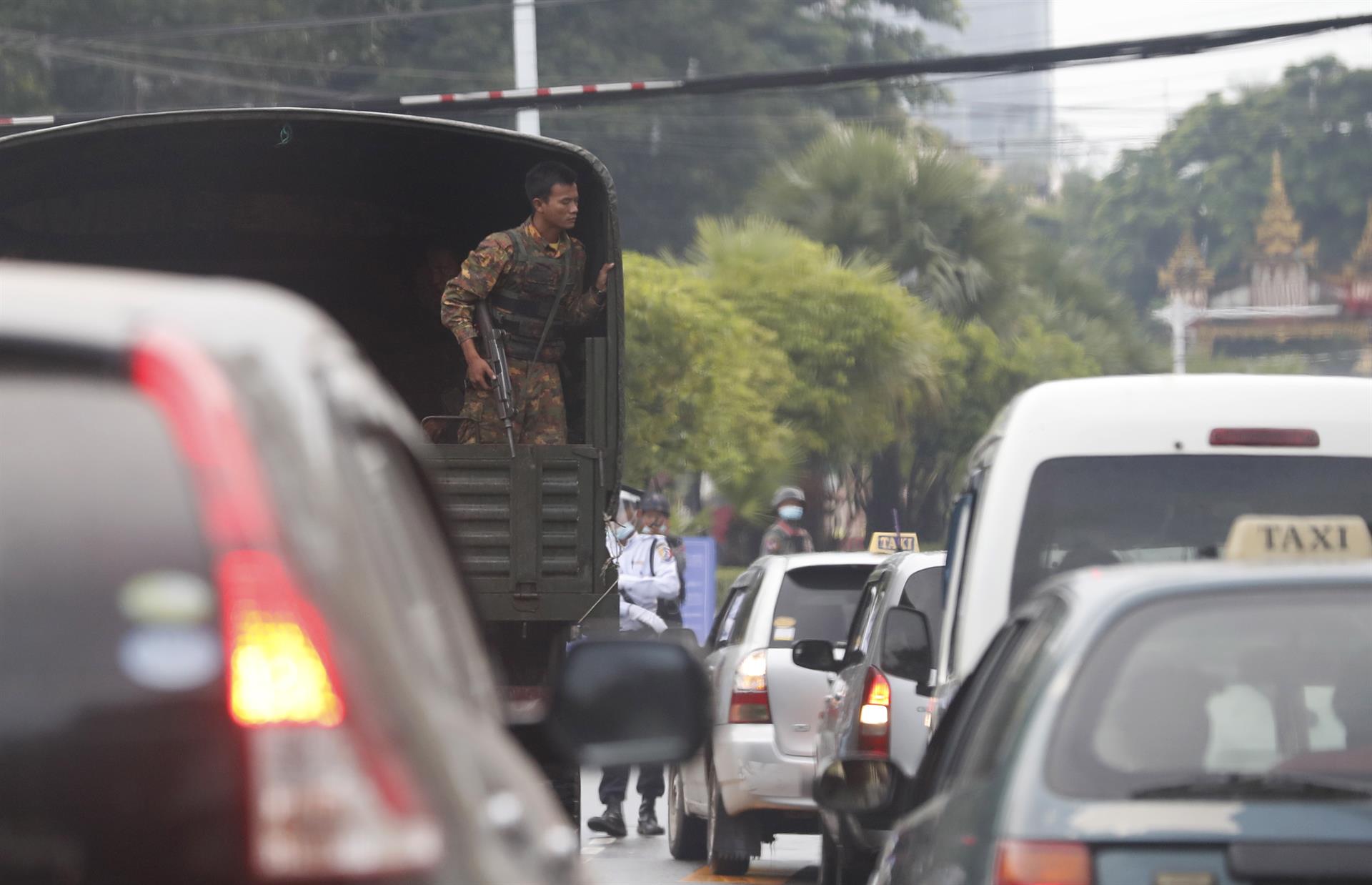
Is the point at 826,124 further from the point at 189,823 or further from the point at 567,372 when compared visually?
the point at 189,823

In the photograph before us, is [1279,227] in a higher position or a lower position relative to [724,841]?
lower

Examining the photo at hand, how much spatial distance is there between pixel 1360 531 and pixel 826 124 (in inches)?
2305

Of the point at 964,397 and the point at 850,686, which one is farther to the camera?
the point at 964,397

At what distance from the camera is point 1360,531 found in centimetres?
528

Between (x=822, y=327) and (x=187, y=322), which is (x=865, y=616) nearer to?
(x=187, y=322)

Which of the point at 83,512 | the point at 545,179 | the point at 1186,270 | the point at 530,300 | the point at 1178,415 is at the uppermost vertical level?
the point at 545,179

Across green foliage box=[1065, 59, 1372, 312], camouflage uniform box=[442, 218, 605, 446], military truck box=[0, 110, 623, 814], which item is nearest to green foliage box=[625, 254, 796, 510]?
military truck box=[0, 110, 623, 814]

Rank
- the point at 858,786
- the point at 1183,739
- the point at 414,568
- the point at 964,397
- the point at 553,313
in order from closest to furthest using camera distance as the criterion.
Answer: the point at 414,568 → the point at 1183,739 → the point at 858,786 → the point at 553,313 → the point at 964,397

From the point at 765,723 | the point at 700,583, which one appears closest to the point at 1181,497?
the point at 765,723

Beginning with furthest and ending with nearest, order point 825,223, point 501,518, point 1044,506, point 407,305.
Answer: point 825,223 < point 407,305 < point 501,518 < point 1044,506

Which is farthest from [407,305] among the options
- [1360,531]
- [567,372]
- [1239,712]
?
[1239,712]

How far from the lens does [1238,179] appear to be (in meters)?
105

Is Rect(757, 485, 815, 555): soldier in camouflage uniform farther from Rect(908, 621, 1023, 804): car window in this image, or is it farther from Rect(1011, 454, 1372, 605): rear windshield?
Rect(908, 621, 1023, 804): car window

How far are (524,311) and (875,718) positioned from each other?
2326mm
